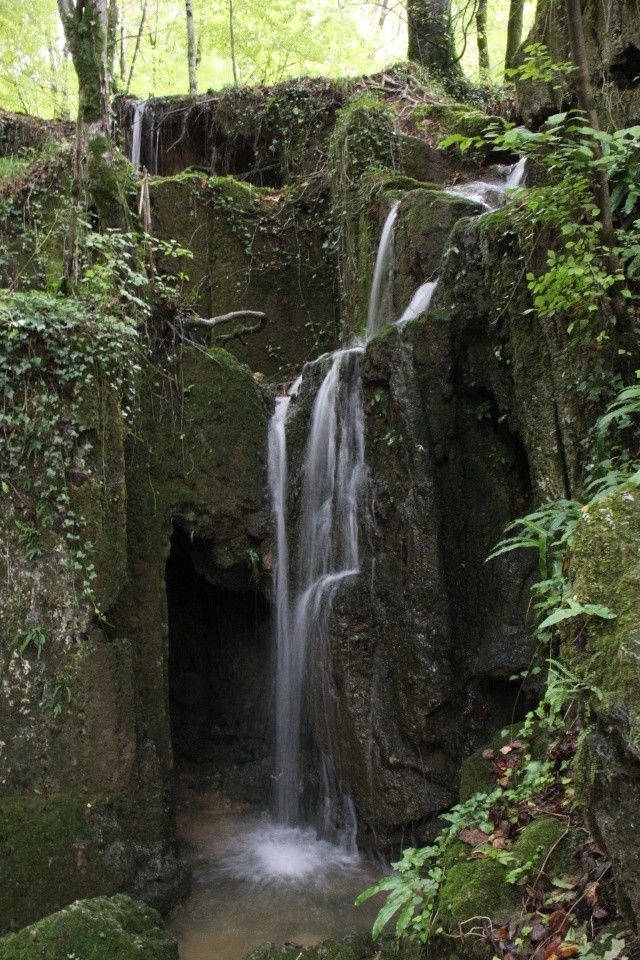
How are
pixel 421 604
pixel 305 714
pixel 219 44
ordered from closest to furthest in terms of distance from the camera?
pixel 421 604
pixel 305 714
pixel 219 44

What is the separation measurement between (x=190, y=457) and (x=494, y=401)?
2.90 m

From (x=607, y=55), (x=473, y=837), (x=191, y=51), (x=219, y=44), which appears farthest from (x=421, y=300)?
(x=219, y=44)

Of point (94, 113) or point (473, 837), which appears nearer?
point (473, 837)

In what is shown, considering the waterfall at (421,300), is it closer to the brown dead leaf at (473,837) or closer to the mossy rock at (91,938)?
the brown dead leaf at (473,837)

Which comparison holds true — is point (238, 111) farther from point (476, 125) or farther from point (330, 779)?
point (330, 779)

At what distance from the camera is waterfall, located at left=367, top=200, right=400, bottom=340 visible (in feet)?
27.0

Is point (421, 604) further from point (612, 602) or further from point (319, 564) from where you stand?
point (612, 602)

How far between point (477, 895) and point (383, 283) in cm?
635

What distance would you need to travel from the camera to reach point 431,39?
13.0m

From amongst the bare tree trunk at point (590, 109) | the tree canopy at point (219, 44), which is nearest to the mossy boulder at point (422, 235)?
the bare tree trunk at point (590, 109)

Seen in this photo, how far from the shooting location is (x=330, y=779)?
6.89 m

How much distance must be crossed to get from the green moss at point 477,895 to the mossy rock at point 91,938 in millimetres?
1908

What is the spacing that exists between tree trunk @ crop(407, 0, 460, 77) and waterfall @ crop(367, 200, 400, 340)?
19.5ft

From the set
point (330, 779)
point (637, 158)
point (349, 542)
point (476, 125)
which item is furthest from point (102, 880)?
point (476, 125)
